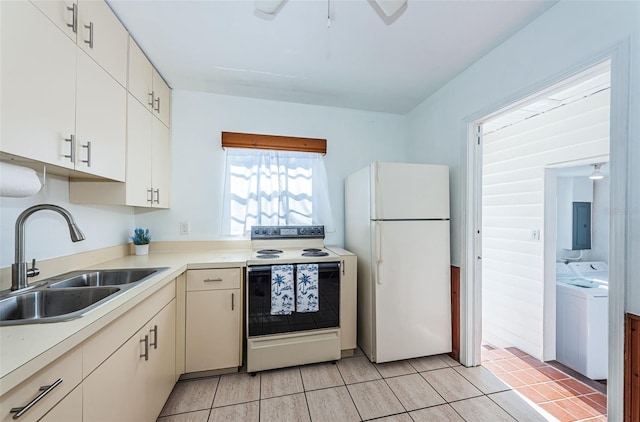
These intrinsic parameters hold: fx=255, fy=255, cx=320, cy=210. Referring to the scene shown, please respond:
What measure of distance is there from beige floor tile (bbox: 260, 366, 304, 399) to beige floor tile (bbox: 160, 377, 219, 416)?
13.7 inches

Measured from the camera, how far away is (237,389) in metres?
1.81

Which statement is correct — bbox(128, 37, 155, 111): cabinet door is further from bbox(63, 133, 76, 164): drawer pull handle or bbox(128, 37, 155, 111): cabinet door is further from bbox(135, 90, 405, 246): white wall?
bbox(63, 133, 76, 164): drawer pull handle

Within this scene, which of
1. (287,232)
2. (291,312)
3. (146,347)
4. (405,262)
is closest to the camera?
(146,347)

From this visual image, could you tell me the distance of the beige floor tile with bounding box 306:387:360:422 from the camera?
157 cm

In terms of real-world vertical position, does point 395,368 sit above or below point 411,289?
below

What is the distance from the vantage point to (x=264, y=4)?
4.17 ft

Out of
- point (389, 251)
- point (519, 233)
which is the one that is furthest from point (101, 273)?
point (519, 233)

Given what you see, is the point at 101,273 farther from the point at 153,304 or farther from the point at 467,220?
the point at 467,220

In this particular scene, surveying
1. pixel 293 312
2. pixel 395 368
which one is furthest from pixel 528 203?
pixel 293 312

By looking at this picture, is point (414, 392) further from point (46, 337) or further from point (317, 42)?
point (317, 42)

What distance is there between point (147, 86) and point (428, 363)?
3.17m

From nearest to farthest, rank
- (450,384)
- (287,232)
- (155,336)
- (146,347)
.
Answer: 1. (146,347)
2. (155,336)
3. (450,384)
4. (287,232)

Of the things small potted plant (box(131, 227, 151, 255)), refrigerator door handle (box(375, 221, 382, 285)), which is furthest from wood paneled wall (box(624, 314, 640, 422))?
small potted plant (box(131, 227, 151, 255))

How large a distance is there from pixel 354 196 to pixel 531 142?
6.24 ft
